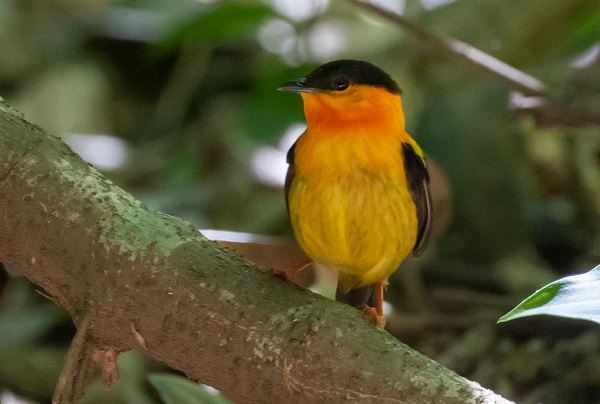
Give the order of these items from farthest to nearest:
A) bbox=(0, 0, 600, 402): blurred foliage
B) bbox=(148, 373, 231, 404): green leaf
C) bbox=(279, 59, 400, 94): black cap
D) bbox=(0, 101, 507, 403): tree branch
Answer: bbox=(0, 0, 600, 402): blurred foliage
bbox=(279, 59, 400, 94): black cap
bbox=(148, 373, 231, 404): green leaf
bbox=(0, 101, 507, 403): tree branch

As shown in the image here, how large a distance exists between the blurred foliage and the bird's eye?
52.8 inches

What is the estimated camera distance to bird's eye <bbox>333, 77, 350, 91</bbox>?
2725 millimetres

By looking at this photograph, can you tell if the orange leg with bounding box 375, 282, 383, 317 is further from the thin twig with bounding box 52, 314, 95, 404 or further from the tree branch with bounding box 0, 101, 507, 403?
the thin twig with bounding box 52, 314, 95, 404

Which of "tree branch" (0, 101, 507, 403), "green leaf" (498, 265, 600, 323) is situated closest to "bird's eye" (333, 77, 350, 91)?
"tree branch" (0, 101, 507, 403)

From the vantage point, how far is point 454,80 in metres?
4.70

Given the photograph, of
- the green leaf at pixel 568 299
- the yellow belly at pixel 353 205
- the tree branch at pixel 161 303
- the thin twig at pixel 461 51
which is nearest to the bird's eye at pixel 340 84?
the yellow belly at pixel 353 205

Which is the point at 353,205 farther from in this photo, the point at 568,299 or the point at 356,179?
the point at 568,299

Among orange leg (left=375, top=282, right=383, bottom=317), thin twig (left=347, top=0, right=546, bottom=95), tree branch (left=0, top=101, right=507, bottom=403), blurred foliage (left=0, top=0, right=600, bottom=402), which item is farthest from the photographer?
blurred foliage (left=0, top=0, right=600, bottom=402)

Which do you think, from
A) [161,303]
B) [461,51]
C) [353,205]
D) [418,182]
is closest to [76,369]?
[161,303]

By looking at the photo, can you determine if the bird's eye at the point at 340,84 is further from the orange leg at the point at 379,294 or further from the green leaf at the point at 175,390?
the green leaf at the point at 175,390

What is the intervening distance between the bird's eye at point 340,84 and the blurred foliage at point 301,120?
1.34 metres

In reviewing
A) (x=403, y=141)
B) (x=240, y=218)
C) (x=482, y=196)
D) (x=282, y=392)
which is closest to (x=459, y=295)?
(x=482, y=196)

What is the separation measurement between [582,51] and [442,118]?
3.81ft

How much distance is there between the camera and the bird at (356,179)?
249 cm
